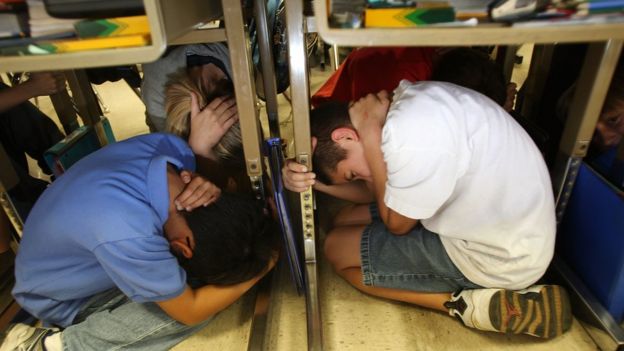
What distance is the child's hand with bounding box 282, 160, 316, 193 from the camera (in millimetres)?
866

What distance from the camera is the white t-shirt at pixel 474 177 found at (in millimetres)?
763

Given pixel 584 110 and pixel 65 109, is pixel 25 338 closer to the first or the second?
pixel 65 109

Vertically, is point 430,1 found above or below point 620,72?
above

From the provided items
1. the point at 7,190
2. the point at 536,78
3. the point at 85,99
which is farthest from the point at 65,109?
the point at 536,78

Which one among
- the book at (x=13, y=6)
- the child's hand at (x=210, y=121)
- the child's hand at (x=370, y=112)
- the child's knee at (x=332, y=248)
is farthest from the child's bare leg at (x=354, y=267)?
the book at (x=13, y=6)

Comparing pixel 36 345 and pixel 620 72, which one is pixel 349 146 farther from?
pixel 36 345

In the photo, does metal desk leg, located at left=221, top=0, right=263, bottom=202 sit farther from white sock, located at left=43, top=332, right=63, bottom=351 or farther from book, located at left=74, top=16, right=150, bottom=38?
white sock, located at left=43, top=332, right=63, bottom=351

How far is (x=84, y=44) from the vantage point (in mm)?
551

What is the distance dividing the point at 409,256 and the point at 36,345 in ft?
2.99

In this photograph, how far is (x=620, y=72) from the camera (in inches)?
38.2

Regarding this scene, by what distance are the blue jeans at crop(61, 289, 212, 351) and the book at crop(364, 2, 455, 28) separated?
0.82 metres

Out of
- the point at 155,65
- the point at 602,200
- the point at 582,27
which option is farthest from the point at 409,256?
the point at 155,65

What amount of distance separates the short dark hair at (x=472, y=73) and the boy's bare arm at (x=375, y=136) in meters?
0.43

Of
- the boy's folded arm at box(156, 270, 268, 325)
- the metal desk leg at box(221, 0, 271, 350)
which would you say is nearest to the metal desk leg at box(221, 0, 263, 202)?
the metal desk leg at box(221, 0, 271, 350)
